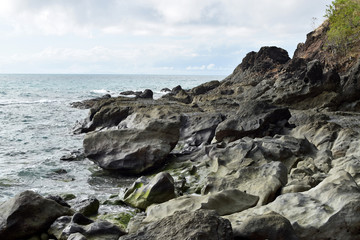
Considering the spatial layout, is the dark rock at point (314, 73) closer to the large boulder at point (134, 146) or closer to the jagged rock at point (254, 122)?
the jagged rock at point (254, 122)

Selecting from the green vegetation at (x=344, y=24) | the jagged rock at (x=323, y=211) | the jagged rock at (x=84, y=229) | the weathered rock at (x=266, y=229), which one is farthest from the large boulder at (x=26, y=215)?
the green vegetation at (x=344, y=24)

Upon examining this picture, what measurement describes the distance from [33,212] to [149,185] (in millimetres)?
2696

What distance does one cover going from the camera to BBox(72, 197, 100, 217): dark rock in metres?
8.20

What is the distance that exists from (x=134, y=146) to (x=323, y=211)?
7.83m

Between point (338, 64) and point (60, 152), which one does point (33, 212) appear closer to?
point (60, 152)

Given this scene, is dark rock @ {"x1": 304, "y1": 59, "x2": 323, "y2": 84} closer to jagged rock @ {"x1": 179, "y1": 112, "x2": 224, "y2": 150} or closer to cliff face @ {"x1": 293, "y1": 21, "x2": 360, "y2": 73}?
jagged rock @ {"x1": 179, "y1": 112, "x2": 224, "y2": 150}

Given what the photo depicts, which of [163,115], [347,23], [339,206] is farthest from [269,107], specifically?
[347,23]

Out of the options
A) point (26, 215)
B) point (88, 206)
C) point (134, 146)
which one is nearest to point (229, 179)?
point (88, 206)

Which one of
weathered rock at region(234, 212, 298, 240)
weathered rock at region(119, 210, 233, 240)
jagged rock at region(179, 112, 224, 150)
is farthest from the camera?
jagged rock at region(179, 112, 224, 150)

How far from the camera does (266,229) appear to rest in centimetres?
465

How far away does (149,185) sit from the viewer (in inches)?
341

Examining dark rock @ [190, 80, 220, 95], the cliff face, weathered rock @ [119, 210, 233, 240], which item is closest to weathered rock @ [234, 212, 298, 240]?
weathered rock @ [119, 210, 233, 240]

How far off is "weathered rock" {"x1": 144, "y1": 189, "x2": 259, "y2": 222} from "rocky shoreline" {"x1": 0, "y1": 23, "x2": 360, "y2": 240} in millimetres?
21

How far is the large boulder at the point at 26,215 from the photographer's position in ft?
22.0
